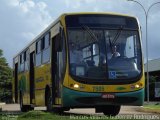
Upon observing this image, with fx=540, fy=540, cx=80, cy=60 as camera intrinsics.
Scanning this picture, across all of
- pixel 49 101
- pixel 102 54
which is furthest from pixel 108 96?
pixel 49 101

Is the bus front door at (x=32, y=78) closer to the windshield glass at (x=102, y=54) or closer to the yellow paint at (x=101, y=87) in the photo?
the windshield glass at (x=102, y=54)

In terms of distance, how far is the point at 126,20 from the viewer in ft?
62.4

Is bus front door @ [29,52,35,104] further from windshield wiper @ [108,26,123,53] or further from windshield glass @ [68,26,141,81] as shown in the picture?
windshield wiper @ [108,26,123,53]

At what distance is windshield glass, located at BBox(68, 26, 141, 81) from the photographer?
18.0 m

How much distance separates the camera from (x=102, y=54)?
1808cm

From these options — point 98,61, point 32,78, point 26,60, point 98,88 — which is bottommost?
point 98,88

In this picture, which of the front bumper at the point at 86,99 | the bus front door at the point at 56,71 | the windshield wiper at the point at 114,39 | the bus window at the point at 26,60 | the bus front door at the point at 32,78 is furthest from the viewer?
the bus window at the point at 26,60

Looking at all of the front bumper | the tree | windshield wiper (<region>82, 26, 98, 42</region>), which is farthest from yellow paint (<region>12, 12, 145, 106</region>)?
the tree

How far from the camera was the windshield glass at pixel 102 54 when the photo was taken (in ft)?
59.0

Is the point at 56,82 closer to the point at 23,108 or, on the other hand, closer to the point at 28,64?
the point at 28,64

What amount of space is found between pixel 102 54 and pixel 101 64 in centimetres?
35

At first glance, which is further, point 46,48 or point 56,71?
point 46,48

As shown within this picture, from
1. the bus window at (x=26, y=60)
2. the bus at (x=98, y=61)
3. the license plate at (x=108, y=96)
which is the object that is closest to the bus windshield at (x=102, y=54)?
the bus at (x=98, y=61)

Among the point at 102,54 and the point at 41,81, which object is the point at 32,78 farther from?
the point at 102,54
